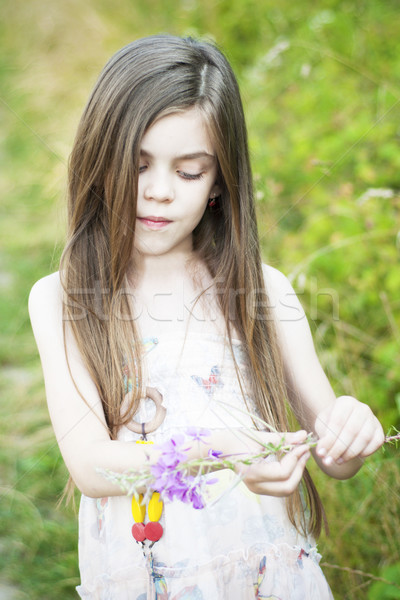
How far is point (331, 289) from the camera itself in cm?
268

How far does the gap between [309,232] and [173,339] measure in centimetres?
160

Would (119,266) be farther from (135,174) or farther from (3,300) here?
(3,300)

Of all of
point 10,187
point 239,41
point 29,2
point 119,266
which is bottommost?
point 119,266

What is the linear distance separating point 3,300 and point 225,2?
2.69 meters

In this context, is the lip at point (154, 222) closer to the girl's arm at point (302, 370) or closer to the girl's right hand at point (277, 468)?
the girl's arm at point (302, 370)

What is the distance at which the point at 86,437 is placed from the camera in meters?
1.22

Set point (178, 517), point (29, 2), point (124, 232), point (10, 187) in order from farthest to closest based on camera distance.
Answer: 1. point (29, 2)
2. point (10, 187)
3. point (124, 232)
4. point (178, 517)

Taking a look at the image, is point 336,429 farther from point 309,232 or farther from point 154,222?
point 309,232

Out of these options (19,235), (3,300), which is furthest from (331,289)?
(19,235)

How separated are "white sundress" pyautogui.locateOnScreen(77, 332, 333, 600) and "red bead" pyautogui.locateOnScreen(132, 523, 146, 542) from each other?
4cm

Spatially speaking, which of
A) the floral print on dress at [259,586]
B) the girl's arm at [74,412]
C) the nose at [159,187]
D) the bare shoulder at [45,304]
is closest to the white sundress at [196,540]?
the floral print on dress at [259,586]

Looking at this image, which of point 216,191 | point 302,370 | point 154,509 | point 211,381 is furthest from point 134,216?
point 154,509

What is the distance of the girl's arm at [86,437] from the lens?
3.33ft

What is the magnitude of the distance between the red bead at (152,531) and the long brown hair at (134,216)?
0.22 meters
